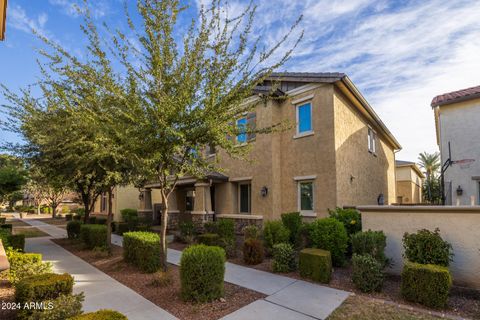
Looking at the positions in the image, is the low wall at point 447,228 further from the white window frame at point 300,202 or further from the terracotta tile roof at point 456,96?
the terracotta tile roof at point 456,96

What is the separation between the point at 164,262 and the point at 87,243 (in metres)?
6.33

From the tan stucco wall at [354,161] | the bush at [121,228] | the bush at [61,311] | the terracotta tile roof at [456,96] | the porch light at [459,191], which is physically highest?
the terracotta tile roof at [456,96]

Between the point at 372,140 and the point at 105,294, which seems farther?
the point at 372,140

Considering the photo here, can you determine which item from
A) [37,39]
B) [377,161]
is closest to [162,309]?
[37,39]

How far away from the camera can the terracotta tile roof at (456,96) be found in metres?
11.9

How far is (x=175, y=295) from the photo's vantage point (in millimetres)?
6023

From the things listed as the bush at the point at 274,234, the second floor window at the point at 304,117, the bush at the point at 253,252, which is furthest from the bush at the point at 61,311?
the second floor window at the point at 304,117

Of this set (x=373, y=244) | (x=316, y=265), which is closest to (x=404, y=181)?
(x=373, y=244)

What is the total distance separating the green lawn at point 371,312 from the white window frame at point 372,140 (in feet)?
39.4

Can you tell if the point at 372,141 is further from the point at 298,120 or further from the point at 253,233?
the point at 253,233

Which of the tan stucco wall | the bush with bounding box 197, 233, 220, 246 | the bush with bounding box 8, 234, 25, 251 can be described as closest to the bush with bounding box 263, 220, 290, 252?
the bush with bounding box 197, 233, 220, 246

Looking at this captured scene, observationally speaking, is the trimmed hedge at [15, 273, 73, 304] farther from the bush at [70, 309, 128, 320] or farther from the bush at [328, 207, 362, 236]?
the bush at [328, 207, 362, 236]

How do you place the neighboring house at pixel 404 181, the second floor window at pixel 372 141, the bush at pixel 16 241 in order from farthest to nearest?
the neighboring house at pixel 404 181, the second floor window at pixel 372 141, the bush at pixel 16 241

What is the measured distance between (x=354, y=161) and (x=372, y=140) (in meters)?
4.50
